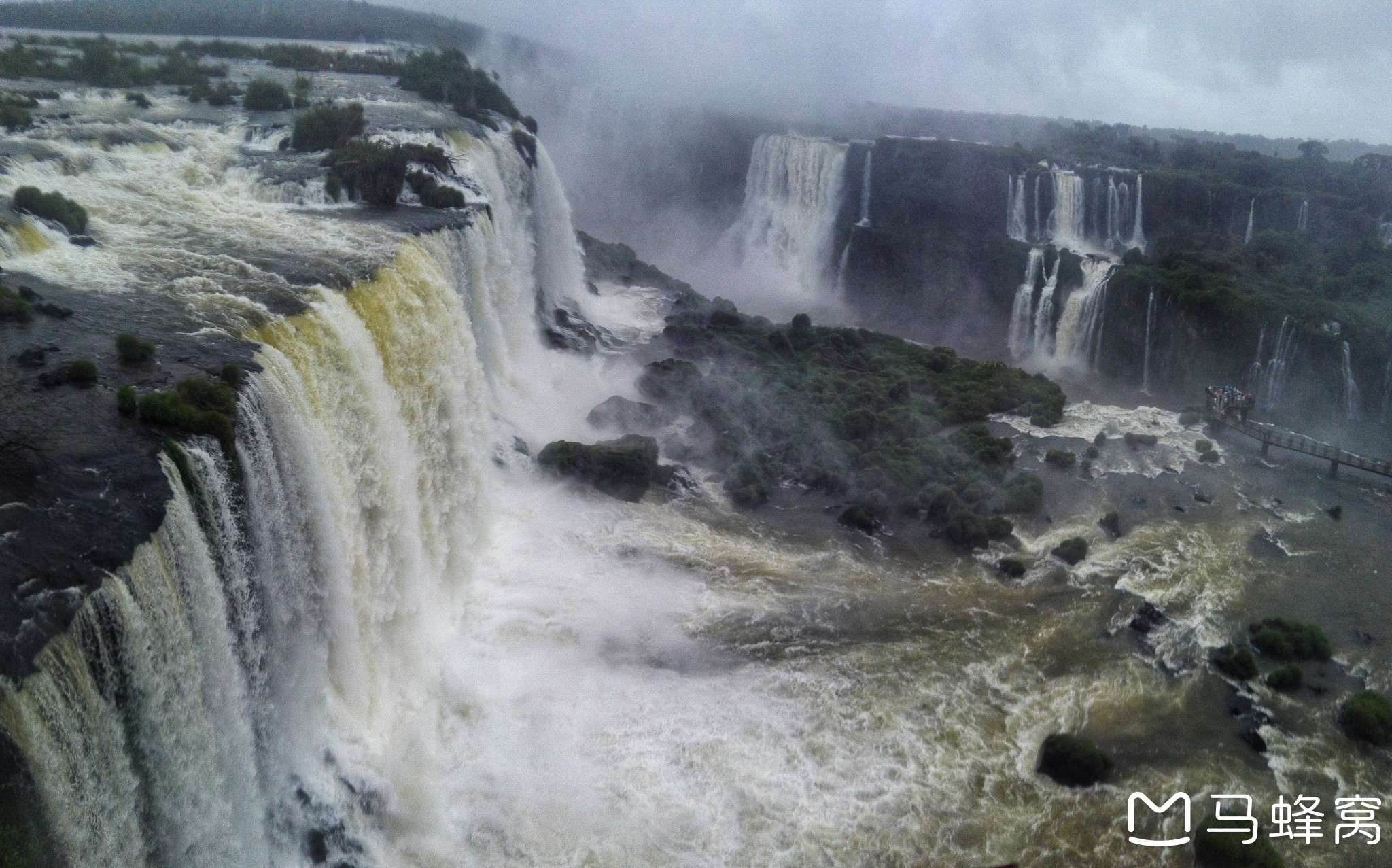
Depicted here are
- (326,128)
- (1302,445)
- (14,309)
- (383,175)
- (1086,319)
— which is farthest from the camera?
(1086,319)

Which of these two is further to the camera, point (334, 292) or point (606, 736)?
point (334, 292)

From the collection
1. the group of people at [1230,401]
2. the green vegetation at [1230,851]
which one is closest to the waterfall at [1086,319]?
the group of people at [1230,401]

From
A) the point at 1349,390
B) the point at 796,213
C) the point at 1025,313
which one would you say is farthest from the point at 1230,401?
the point at 796,213

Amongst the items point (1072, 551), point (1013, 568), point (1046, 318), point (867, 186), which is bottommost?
point (1013, 568)

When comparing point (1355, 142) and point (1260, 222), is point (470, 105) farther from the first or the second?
point (1355, 142)

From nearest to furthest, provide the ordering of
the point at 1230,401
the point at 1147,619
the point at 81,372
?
the point at 81,372 → the point at 1147,619 → the point at 1230,401

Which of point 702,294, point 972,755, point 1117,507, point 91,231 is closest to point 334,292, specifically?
point 91,231

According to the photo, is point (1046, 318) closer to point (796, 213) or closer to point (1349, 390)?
point (1349, 390)
